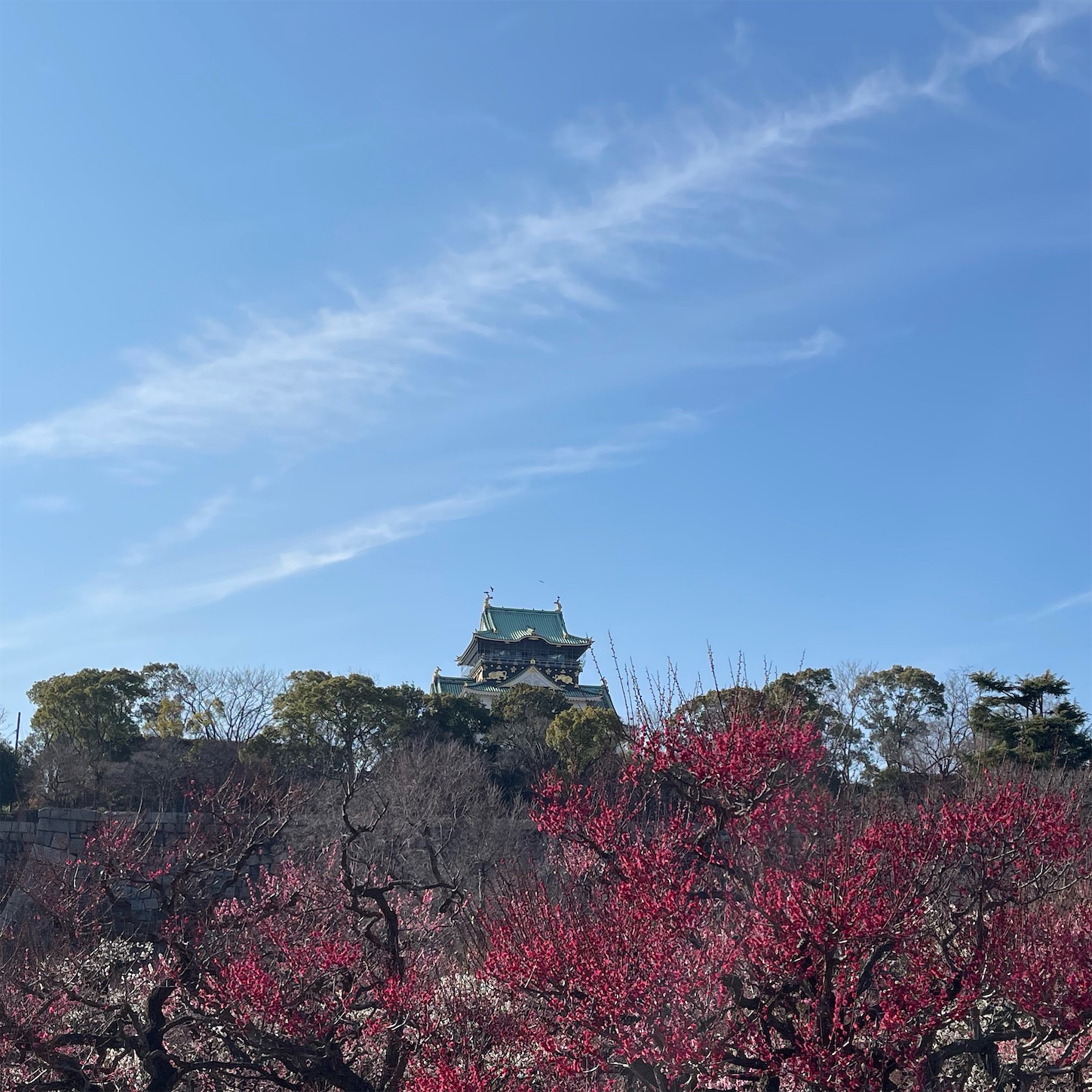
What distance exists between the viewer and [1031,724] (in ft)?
84.0

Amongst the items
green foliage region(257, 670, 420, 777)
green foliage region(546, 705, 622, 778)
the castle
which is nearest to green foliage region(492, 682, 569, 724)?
green foliage region(546, 705, 622, 778)

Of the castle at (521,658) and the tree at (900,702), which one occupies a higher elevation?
the castle at (521,658)

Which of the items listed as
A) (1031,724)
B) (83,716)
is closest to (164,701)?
(83,716)

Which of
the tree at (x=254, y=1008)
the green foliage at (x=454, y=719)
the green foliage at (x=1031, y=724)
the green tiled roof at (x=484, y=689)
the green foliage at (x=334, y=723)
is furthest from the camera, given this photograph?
the green tiled roof at (x=484, y=689)

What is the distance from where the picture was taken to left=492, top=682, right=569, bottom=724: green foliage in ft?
123

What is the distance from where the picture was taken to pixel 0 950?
17359mm

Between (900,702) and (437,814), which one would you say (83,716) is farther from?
(900,702)

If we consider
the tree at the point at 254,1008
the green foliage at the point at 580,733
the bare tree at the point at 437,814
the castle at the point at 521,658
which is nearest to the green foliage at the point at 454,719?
the bare tree at the point at 437,814

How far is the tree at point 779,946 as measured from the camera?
7.19m

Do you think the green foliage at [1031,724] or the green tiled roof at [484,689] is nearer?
the green foliage at [1031,724]

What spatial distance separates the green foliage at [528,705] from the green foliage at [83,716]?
41.5ft

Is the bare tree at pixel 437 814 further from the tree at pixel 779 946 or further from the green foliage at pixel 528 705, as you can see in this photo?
the tree at pixel 779 946

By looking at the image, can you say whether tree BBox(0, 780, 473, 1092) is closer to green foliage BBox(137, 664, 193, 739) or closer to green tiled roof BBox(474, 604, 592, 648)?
green foliage BBox(137, 664, 193, 739)

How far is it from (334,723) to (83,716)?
8157 mm
